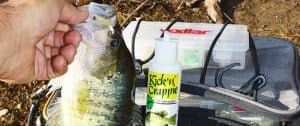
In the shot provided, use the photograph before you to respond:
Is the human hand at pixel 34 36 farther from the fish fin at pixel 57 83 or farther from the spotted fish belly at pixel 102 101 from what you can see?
the spotted fish belly at pixel 102 101

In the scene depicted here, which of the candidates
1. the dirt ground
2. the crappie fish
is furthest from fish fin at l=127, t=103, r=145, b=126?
the dirt ground

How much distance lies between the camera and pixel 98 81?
2.06 m

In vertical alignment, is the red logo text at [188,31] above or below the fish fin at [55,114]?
above

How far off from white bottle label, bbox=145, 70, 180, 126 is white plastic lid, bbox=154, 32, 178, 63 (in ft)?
0.17

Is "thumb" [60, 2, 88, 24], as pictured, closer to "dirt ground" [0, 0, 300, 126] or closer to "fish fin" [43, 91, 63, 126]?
"fish fin" [43, 91, 63, 126]

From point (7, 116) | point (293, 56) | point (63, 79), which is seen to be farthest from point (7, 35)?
point (7, 116)

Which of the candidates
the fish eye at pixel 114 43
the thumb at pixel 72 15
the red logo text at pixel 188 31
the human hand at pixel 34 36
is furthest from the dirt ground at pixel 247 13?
the fish eye at pixel 114 43

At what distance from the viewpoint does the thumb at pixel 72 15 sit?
78.1 inches

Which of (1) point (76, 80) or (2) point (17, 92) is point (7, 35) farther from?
(2) point (17, 92)

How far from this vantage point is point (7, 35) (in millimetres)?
2039

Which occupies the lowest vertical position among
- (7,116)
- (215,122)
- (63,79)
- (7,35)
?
(7,116)

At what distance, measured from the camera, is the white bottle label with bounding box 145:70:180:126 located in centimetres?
212

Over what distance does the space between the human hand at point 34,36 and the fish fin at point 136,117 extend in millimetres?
266

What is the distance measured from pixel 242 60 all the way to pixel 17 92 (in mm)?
1719
